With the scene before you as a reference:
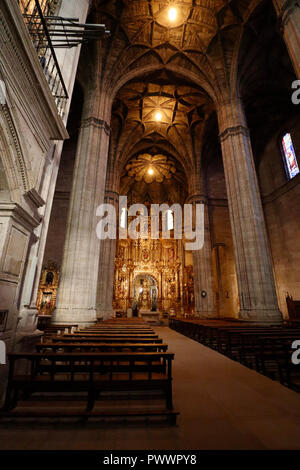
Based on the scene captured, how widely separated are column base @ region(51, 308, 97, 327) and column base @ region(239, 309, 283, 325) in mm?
6721

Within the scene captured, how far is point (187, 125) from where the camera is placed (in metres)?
19.8

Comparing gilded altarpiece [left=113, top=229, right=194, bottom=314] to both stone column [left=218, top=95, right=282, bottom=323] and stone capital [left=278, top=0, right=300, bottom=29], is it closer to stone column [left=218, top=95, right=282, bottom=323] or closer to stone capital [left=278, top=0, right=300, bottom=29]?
stone column [left=218, top=95, right=282, bottom=323]

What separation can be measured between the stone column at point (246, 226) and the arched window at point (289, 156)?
20.5ft

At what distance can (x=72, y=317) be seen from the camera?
27.5 ft

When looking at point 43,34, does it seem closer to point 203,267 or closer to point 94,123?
point 94,123

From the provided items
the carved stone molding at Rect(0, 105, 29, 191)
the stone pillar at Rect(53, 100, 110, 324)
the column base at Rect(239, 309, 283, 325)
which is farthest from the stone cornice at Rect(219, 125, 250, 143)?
the carved stone molding at Rect(0, 105, 29, 191)

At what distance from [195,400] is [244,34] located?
Answer: 696 inches

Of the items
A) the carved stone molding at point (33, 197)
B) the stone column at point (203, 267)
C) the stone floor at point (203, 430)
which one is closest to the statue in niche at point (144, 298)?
the stone column at point (203, 267)

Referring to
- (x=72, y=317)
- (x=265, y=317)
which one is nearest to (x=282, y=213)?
(x=265, y=317)

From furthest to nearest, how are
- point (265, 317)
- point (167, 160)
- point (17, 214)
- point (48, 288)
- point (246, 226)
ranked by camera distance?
point (167, 160), point (48, 288), point (246, 226), point (265, 317), point (17, 214)

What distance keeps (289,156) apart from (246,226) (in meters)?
9.86
